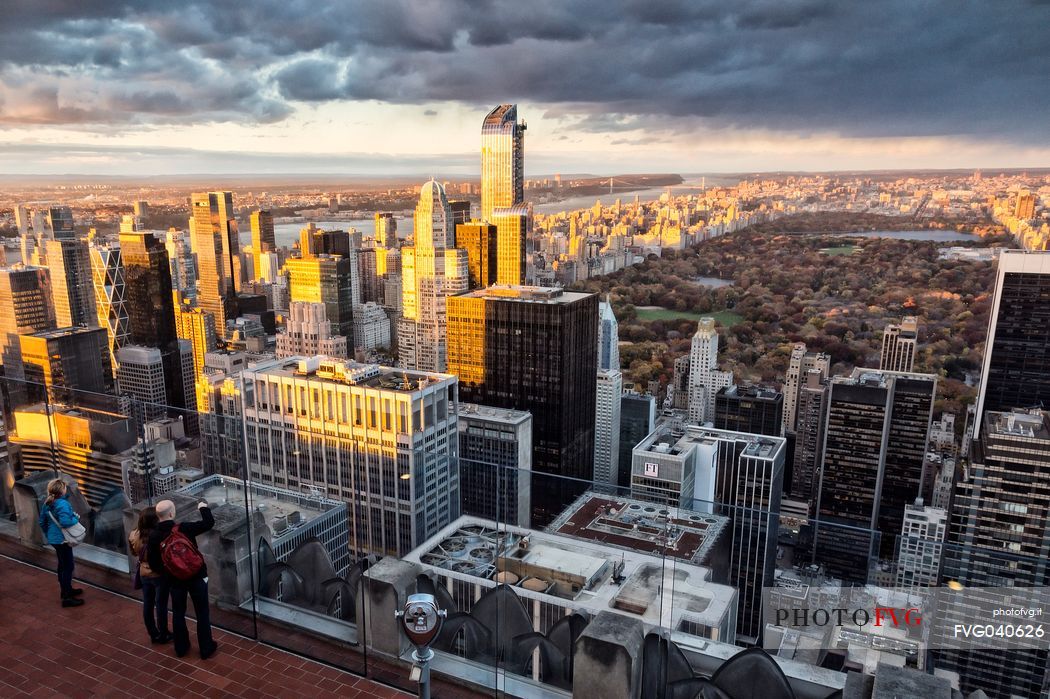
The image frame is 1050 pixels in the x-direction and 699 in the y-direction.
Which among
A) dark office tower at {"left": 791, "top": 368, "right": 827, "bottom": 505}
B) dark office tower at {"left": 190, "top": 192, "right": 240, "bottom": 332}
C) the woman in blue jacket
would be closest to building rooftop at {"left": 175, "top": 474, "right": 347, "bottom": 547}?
the woman in blue jacket

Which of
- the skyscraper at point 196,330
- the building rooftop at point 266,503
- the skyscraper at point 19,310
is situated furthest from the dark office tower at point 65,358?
the building rooftop at point 266,503

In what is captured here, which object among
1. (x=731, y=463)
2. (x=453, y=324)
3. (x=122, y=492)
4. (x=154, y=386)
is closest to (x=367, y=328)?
(x=154, y=386)

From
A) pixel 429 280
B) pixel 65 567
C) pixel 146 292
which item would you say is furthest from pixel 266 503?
pixel 146 292

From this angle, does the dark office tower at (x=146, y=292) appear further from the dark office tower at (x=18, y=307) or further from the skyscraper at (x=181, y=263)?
the dark office tower at (x=18, y=307)

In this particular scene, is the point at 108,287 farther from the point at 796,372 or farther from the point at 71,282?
the point at 796,372

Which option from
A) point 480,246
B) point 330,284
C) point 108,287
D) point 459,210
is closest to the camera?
point 108,287

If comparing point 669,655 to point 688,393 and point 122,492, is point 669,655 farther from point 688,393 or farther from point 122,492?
point 688,393

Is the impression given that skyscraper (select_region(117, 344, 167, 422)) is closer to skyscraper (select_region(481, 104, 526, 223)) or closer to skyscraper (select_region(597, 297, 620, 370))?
skyscraper (select_region(481, 104, 526, 223))
